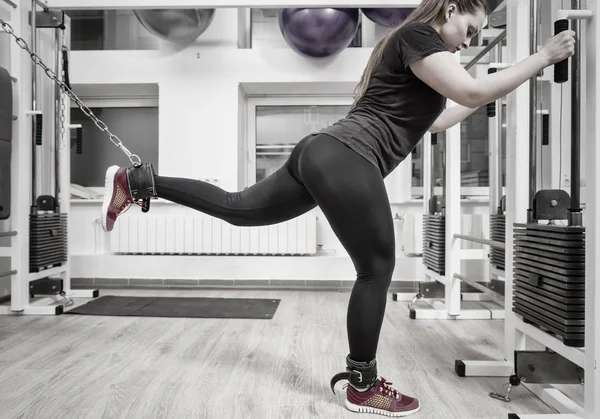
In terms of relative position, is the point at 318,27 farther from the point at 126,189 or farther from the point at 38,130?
the point at 126,189

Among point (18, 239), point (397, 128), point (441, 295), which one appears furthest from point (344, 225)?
point (18, 239)

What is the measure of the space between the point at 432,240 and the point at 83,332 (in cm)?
196

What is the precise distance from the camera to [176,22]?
3129 millimetres

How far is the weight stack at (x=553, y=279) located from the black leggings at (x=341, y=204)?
458 millimetres

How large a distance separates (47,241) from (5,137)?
2.21 ft

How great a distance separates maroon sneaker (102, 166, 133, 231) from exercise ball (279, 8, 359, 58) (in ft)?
6.34

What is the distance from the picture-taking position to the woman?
1137mm

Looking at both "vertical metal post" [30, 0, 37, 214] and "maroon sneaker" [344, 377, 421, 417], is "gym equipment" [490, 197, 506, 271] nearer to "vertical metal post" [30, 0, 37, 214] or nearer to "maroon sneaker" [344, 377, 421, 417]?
"maroon sneaker" [344, 377, 421, 417]

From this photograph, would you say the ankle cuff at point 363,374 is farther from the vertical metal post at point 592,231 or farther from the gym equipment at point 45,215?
the gym equipment at point 45,215

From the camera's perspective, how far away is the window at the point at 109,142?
12.9 ft

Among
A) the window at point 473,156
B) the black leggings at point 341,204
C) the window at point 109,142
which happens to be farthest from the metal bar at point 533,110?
the window at point 109,142

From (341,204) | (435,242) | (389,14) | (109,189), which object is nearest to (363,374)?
(341,204)

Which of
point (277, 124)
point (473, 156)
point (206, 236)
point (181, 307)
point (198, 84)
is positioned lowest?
point (181, 307)

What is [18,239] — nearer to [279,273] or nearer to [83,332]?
[83,332]
